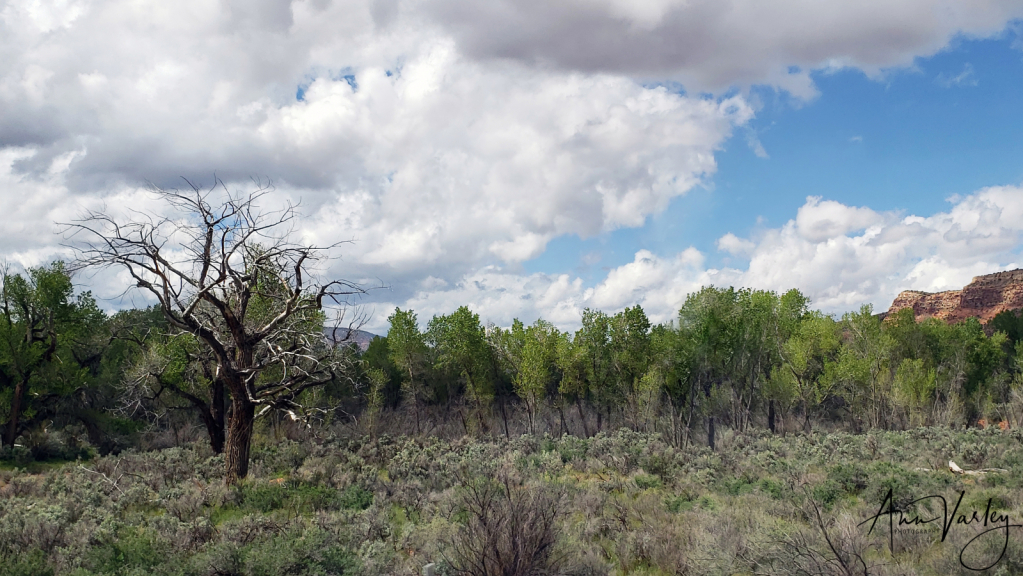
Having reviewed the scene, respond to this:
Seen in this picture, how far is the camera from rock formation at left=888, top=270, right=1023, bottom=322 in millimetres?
108375

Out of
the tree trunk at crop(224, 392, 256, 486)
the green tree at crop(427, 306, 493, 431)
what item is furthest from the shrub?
the green tree at crop(427, 306, 493, 431)

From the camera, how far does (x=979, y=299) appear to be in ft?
380

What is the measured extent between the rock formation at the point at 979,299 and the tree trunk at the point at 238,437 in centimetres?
11469

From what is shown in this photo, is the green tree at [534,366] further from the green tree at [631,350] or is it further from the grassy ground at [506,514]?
the grassy ground at [506,514]

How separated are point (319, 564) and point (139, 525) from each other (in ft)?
13.8

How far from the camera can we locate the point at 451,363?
37.4 metres

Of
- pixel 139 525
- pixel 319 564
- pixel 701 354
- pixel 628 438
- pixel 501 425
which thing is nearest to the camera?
pixel 319 564

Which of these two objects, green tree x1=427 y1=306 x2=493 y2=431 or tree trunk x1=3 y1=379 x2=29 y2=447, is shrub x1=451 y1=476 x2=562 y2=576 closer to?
tree trunk x1=3 y1=379 x2=29 y2=447

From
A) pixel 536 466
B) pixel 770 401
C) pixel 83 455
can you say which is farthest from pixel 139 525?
pixel 770 401

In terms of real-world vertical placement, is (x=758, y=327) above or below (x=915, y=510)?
above

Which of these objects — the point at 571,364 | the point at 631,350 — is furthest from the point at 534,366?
the point at 631,350

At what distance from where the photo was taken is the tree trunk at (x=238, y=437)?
45.6ft

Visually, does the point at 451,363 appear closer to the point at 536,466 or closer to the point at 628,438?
the point at 628,438

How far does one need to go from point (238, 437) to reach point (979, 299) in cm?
13779
